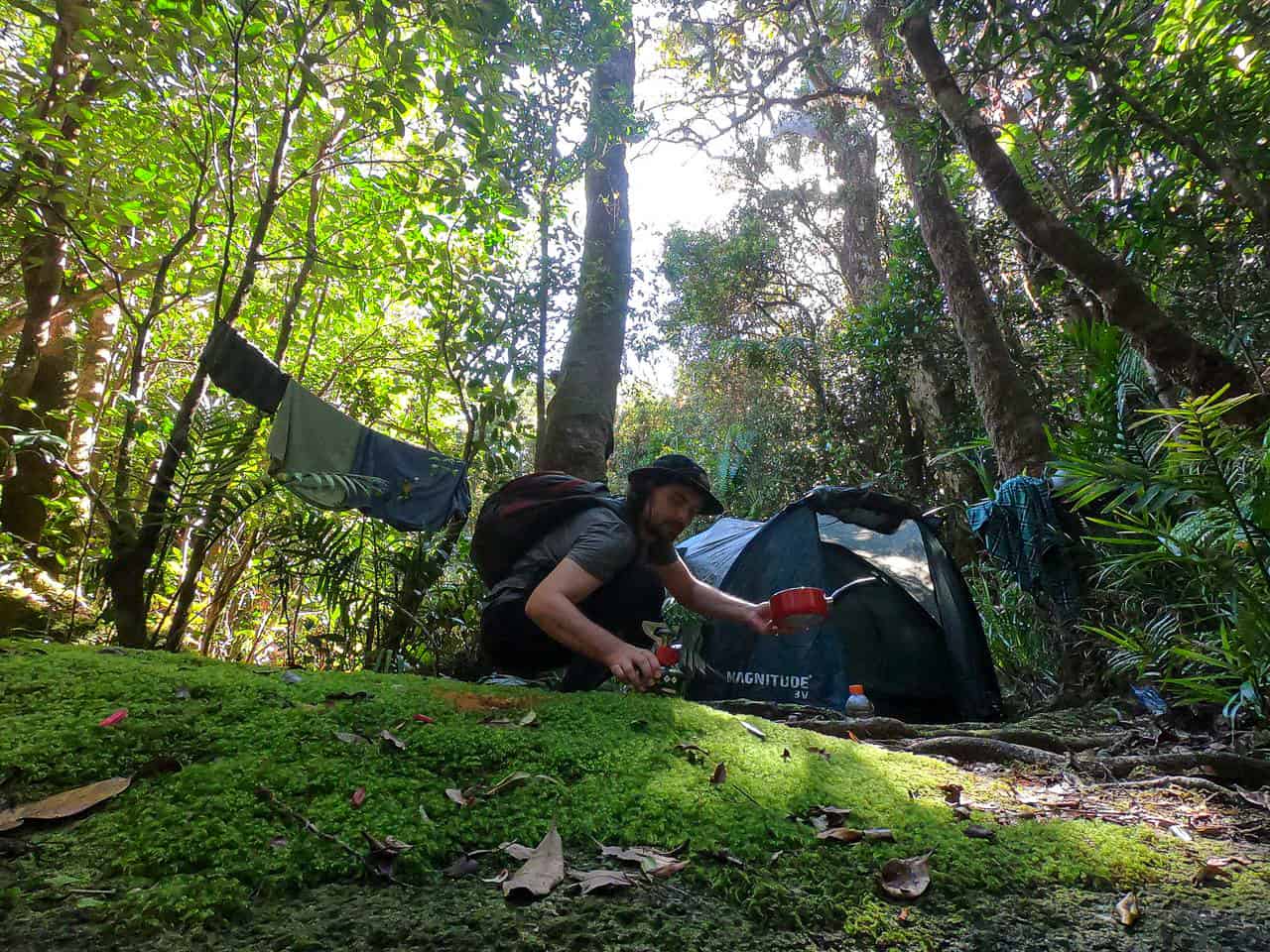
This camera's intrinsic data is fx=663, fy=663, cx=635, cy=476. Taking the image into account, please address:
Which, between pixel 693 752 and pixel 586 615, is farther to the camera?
pixel 586 615

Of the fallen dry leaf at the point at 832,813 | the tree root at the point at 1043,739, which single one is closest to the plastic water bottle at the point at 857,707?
the tree root at the point at 1043,739

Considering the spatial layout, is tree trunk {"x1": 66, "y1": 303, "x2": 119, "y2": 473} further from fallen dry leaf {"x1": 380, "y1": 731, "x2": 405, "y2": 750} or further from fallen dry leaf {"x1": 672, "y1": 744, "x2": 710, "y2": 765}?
fallen dry leaf {"x1": 672, "y1": 744, "x2": 710, "y2": 765}

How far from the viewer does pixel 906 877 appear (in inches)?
47.7

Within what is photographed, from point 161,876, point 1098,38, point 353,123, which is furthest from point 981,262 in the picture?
point 161,876

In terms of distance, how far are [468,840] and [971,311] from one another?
631 cm

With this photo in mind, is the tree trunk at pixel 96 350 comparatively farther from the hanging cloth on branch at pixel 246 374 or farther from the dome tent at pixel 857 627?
the dome tent at pixel 857 627

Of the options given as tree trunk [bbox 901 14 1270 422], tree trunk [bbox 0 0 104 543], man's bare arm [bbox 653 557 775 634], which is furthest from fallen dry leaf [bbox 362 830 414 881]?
tree trunk [bbox 0 0 104 543]

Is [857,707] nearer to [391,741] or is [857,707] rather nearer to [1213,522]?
[1213,522]

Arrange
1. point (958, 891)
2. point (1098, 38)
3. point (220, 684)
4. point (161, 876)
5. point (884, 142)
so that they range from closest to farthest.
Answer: point (161, 876), point (958, 891), point (220, 684), point (1098, 38), point (884, 142)

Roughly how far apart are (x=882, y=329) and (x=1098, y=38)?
17.2 feet

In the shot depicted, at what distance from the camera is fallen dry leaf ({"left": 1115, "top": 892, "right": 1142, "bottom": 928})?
115cm

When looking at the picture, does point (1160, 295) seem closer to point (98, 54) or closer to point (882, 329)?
point (882, 329)

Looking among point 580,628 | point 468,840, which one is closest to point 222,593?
point 580,628

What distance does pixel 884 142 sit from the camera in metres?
13.3
